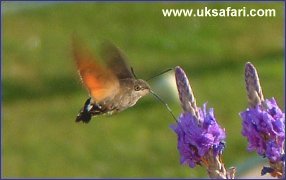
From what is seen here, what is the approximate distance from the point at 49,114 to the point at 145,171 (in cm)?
188

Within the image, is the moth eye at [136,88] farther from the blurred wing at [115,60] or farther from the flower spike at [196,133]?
the flower spike at [196,133]

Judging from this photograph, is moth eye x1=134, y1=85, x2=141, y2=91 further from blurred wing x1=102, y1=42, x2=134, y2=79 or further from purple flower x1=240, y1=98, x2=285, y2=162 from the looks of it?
purple flower x1=240, y1=98, x2=285, y2=162

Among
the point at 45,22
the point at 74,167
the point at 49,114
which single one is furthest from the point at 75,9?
the point at 74,167

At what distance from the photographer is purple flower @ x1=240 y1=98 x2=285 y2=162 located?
88.0 inches

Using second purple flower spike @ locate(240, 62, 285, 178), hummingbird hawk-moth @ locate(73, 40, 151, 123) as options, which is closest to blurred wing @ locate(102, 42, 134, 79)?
hummingbird hawk-moth @ locate(73, 40, 151, 123)

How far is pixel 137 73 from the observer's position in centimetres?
990

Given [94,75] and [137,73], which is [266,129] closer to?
[94,75]

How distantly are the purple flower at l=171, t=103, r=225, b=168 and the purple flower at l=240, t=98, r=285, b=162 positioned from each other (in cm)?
8

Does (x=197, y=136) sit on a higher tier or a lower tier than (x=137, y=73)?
higher

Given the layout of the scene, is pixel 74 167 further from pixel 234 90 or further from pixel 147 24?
pixel 147 24

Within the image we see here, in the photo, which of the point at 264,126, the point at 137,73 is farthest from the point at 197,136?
the point at 137,73

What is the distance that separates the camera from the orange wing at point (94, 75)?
2438 millimetres

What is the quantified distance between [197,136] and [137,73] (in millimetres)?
7695

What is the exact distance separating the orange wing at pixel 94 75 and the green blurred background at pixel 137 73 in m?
4.82
